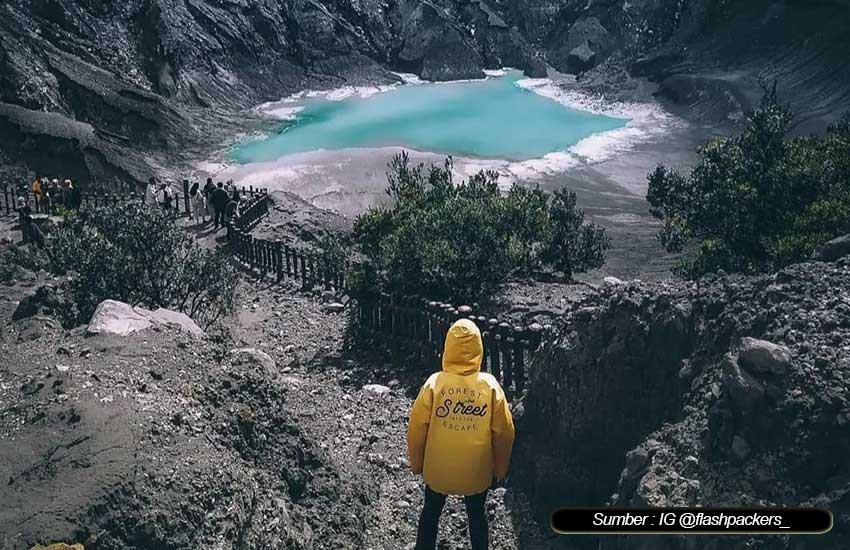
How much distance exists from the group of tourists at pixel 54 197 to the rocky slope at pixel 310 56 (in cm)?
801

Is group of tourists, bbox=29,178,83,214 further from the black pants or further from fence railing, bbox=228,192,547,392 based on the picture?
the black pants

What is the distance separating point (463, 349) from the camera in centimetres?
621

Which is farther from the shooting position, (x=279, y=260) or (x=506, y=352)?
(x=279, y=260)

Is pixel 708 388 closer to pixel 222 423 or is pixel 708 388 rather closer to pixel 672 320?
pixel 672 320

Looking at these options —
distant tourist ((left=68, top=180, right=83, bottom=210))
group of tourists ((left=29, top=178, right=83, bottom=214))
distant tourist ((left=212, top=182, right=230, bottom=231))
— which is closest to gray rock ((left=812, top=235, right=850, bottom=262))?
distant tourist ((left=212, top=182, right=230, bottom=231))

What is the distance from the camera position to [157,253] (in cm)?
1370

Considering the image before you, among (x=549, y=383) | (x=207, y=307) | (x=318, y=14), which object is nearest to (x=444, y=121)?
(x=318, y=14)

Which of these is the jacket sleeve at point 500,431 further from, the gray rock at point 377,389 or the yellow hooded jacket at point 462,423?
the gray rock at point 377,389

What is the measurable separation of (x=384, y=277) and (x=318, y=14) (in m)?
64.4

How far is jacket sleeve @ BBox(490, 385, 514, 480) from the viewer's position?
6242mm

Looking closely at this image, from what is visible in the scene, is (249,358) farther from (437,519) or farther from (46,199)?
(46,199)

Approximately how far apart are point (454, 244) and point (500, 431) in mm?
7616

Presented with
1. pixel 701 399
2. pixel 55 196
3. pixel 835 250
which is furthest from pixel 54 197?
pixel 701 399

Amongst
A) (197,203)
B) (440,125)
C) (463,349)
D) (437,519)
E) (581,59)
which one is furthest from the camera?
(581,59)
